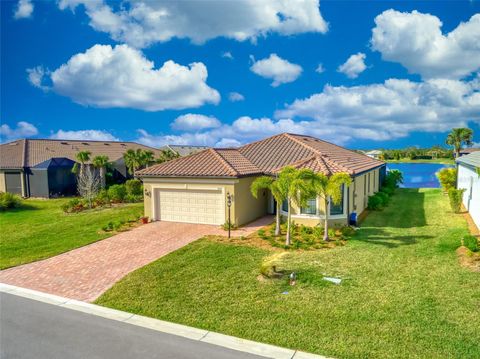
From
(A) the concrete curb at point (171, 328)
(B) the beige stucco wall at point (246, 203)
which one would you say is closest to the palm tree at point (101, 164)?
(B) the beige stucco wall at point (246, 203)

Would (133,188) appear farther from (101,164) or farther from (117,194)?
(101,164)

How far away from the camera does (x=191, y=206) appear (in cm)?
1966

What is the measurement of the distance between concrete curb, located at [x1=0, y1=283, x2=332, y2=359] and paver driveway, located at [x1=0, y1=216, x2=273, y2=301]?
0.38 metres

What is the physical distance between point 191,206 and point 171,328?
38.0 feet

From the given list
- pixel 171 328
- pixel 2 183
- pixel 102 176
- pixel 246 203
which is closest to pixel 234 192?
pixel 246 203

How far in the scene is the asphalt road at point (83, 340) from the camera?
7.27 meters

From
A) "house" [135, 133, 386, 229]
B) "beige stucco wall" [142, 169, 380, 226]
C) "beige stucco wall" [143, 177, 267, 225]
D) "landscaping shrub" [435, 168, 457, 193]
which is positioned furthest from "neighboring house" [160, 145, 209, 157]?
"landscaping shrub" [435, 168, 457, 193]

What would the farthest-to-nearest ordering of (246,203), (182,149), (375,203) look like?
(182,149)
(375,203)
(246,203)

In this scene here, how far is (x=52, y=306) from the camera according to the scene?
9.72 m

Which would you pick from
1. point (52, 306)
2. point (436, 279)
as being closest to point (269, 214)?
point (436, 279)

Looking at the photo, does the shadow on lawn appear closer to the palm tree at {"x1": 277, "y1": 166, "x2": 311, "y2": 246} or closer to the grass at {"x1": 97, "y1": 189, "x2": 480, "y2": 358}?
the grass at {"x1": 97, "y1": 189, "x2": 480, "y2": 358}

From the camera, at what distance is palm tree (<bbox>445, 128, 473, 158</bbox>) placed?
57.2 m

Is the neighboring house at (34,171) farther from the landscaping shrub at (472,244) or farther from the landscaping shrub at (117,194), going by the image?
the landscaping shrub at (472,244)

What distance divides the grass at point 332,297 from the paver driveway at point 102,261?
3.04ft
